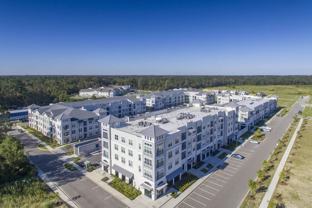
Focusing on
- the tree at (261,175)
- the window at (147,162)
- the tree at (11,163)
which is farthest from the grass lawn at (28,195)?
the tree at (261,175)

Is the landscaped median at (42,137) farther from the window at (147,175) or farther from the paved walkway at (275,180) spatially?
the paved walkway at (275,180)

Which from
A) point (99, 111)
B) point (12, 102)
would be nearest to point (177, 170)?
point (99, 111)

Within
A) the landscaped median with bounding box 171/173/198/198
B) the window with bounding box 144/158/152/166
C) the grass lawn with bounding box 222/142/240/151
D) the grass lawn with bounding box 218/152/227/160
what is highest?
the window with bounding box 144/158/152/166

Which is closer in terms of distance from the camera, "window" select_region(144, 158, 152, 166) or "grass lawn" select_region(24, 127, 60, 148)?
"window" select_region(144, 158, 152, 166)

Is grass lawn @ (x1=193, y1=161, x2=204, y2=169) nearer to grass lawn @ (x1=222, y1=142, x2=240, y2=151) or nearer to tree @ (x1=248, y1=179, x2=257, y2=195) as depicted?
tree @ (x1=248, y1=179, x2=257, y2=195)

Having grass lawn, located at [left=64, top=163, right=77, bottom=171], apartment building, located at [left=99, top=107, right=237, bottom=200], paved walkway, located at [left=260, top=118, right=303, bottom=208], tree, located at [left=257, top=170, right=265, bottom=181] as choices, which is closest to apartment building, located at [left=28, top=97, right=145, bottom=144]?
grass lawn, located at [left=64, top=163, right=77, bottom=171]

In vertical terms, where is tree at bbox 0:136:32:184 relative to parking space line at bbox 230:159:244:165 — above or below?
above

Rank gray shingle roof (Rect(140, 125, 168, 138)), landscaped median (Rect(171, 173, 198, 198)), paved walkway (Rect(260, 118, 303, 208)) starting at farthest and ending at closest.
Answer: landscaped median (Rect(171, 173, 198, 198))
gray shingle roof (Rect(140, 125, 168, 138))
paved walkway (Rect(260, 118, 303, 208))
